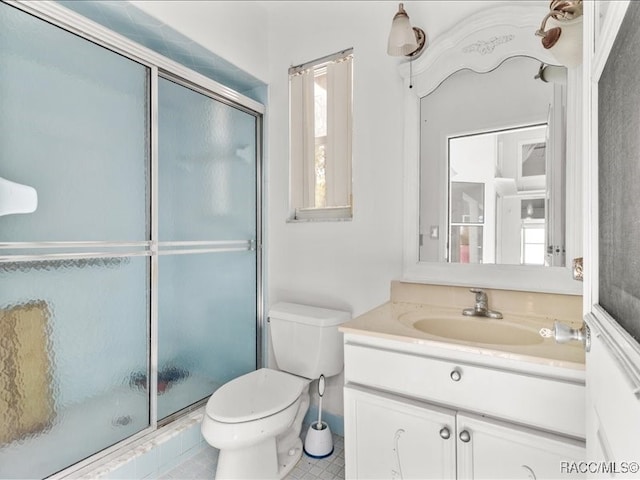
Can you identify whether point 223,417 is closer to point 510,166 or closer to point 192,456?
point 192,456

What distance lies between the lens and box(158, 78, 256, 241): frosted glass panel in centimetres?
170

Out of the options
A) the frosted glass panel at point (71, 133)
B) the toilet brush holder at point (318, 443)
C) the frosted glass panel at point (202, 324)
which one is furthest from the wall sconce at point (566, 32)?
the toilet brush holder at point (318, 443)

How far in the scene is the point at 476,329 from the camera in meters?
1.40

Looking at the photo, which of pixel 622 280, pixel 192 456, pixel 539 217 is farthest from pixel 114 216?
pixel 539 217

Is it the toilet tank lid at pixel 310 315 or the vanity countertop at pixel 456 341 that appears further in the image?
the toilet tank lid at pixel 310 315

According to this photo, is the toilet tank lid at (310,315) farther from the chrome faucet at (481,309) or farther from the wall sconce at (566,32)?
the wall sconce at (566,32)

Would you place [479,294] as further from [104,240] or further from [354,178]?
[104,240]

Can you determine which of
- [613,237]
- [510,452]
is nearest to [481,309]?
[510,452]

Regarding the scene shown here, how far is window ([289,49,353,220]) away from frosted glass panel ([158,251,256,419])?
54 cm

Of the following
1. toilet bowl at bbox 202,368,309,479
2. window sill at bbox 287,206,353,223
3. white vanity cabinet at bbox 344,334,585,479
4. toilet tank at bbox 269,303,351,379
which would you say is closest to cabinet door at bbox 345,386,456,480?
white vanity cabinet at bbox 344,334,585,479

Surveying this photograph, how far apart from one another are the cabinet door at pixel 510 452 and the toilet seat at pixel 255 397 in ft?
2.41

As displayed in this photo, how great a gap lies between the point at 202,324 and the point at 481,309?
4.62 feet

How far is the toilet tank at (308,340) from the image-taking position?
171 centimetres

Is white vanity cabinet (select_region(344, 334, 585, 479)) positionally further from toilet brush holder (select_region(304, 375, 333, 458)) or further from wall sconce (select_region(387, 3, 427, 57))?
wall sconce (select_region(387, 3, 427, 57))
